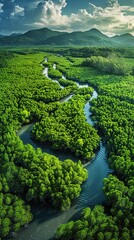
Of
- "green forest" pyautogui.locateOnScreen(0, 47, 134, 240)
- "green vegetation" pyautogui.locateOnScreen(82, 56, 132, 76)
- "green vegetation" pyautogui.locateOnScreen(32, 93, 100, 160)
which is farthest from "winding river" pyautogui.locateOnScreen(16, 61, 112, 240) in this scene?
"green vegetation" pyautogui.locateOnScreen(82, 56, 132, 76)

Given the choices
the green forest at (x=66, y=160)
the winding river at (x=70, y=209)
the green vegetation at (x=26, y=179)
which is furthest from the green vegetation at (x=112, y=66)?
the winding river at (x=70, y=209)

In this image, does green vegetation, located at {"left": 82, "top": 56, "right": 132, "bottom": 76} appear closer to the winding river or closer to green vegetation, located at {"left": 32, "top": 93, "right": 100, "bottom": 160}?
green vegetation, located at {"left": 32, "top": 93, "right": 100, "bottom": 160}

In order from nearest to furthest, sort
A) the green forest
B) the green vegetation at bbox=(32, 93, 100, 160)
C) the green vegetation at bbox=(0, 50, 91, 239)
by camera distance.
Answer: the green forest < the green vegetation at bbox=(0, 50, 91, 239) < the green vegetation at bbox=(32, 93, 100, 160)

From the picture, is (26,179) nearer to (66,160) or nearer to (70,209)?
(66,160)

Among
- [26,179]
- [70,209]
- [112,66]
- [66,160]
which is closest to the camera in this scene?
[70,209]

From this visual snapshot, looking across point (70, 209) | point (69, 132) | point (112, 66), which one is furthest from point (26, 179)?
point (112, 66)

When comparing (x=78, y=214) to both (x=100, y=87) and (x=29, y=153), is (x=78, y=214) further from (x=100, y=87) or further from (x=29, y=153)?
(x=100, y=87)

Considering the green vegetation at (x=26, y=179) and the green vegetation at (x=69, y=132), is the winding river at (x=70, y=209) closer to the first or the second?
the green vegetation at (x=26, y=179)

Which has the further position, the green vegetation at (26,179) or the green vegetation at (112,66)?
the green vegetation at (112,66)

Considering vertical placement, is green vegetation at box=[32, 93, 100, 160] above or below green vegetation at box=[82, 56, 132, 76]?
below

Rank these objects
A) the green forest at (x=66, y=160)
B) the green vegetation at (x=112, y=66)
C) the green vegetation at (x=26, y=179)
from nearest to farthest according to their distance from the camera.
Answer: the green forest at (x=66, y=160) → the green vegetation at (x=26, y=179) → the green vegetation at (x=112, y=66)
